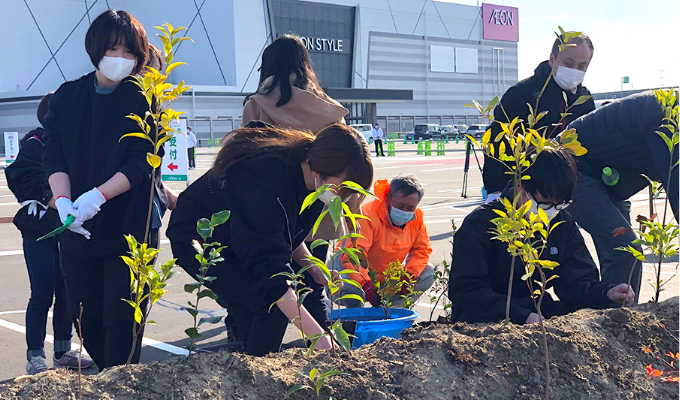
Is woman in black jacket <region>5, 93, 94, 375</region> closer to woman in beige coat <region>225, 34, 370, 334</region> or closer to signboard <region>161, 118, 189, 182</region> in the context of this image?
woman in beige coat <region>225, 34, 370, 334</region>

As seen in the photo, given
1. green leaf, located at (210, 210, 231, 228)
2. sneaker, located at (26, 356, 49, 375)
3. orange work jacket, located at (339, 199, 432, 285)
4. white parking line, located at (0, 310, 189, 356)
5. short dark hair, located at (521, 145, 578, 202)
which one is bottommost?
white parking line, located at (0, 310, 189, 356)

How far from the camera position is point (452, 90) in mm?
66375

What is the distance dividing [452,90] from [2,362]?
64.5m

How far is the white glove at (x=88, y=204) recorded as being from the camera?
2576 mm

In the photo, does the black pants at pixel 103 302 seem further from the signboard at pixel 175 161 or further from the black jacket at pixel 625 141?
the signboard at pixel 175 161

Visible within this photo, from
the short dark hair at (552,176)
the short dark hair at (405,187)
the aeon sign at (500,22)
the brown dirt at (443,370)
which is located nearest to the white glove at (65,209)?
the brown dirt at (443,370)

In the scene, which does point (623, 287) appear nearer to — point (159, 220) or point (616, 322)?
point (616, 322)

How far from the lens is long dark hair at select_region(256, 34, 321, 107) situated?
3520mm

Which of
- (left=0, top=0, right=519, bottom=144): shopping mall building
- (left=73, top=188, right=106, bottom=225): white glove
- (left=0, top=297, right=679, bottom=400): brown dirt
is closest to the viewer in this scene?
(left=0, top=297, right=679, bottom=400): brown dirt

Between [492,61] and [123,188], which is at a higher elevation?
[492,61]

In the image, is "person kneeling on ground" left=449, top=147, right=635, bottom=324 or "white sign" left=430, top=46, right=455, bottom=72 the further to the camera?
"white sign" left=430, top=46, right=455, bottom=72

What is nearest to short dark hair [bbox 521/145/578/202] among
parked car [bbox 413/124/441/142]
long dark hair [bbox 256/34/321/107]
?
long dark hair [bbox 256/34/321/107]

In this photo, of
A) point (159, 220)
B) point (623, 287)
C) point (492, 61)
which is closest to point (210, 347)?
point (159, 220)

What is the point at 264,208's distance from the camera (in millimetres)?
2490
